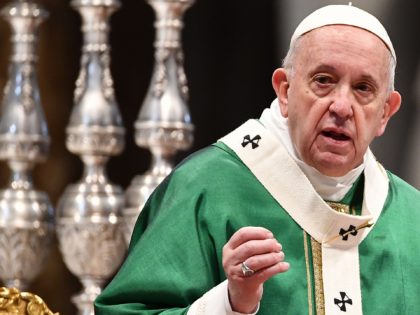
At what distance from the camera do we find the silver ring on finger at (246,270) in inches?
158

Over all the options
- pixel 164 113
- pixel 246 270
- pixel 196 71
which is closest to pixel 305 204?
pixel 246 270

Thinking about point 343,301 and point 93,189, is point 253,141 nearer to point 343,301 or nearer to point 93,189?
point 343,301

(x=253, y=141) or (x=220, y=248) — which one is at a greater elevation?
(x=253, y=141)

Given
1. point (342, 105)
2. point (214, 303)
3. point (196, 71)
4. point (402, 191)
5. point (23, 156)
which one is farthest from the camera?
point (196, 71)

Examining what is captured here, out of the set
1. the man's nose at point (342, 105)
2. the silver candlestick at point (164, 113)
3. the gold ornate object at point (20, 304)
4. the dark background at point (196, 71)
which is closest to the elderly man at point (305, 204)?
the man's nose at point (342, 105)

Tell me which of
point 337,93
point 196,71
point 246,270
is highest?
point 196,71

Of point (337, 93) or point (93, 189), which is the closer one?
point (337, 93)

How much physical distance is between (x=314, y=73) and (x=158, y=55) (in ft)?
8.87

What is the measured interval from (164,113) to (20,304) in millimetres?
2471

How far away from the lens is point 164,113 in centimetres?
705

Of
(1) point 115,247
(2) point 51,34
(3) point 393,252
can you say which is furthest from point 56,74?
(3) point 393,252

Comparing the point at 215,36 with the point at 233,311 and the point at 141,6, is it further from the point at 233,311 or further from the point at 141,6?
the point at 233,311

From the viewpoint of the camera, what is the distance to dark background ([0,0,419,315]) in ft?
27.0

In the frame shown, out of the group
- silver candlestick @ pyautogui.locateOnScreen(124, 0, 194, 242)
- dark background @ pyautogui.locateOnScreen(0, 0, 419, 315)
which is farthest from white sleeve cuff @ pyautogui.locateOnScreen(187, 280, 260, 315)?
dark background @ pyautogui.locateOnScreen(0, 0, 419, 315)
